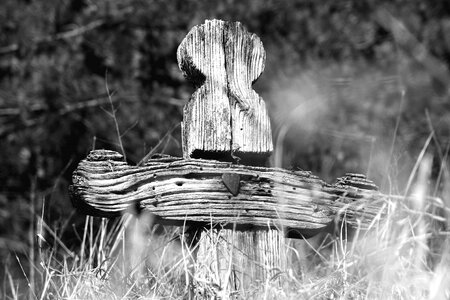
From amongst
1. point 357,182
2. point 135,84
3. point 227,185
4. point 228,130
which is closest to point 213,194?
point 227,185

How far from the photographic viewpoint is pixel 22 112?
6.02 m

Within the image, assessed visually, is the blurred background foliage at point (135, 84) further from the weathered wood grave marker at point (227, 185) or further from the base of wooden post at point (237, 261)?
the base of wooden post at point (237, 261)

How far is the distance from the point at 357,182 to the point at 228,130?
1.47 ft

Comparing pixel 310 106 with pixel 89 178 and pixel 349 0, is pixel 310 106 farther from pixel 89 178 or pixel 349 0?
pixel 89 178

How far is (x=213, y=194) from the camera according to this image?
2.42 metres

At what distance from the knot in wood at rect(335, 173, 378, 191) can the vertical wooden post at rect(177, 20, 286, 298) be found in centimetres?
26

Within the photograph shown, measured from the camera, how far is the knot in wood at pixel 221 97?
2.47m

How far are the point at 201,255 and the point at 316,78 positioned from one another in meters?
3.91

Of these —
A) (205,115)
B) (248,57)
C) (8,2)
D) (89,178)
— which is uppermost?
(8,2)

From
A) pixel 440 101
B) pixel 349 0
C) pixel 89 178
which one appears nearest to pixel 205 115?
pixel 89 178

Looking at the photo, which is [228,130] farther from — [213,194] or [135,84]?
[135,84]

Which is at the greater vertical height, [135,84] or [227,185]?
[135,84]

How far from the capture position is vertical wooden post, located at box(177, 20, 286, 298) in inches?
95.0

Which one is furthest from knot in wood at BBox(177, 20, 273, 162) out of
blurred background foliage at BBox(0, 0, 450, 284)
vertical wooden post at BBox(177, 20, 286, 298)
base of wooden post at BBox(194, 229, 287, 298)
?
blurred background foliage at BBox(0, 0, 450, 284)
